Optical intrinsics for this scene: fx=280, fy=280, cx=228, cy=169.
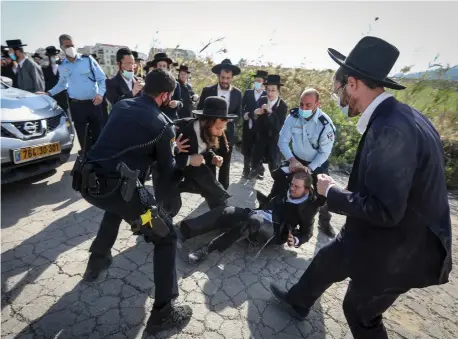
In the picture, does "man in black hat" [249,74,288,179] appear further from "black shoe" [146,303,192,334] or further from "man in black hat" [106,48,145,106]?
"black shoe" [146,303,192,334]

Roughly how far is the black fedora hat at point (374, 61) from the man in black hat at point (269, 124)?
10.5ft

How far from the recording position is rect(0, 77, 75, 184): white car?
341cm

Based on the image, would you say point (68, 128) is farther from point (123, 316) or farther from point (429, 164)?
point (429, 164)

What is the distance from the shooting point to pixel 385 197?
134 centimetres

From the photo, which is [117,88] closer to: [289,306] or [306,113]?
[306,113]

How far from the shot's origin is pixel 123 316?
2236 millimetres

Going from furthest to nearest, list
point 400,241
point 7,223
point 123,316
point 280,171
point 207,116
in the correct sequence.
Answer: point 280,171, point 7,223, point 207,116, point 123,316, point 400,241

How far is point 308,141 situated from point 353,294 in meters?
2.13

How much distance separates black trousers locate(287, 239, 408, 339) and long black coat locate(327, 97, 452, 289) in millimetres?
94

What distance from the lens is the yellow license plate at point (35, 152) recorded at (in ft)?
11.3

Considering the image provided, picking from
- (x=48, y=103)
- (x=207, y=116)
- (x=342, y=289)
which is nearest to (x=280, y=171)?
(x=207, y=116)

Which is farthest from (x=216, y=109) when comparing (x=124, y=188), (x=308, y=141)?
(x=124, y=188)

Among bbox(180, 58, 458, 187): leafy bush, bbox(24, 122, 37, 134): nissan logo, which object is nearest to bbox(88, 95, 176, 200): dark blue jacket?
bbox(24, 122, 37, 134): nissan logo

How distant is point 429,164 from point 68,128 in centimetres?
468
